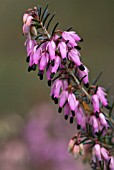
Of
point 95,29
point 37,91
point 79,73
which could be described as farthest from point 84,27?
point 79,73

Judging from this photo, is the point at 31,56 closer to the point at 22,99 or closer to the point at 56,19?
the point at 22,99

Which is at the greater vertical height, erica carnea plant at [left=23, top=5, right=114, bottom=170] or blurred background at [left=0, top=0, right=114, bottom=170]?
blurred background at [left=0, top=0, right=114, bottom=170]

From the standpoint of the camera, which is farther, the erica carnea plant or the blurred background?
the blurred background

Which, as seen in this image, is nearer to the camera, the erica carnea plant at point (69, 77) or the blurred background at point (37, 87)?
the erica carnea plant at point (69, 77)

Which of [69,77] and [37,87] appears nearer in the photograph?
[69,77]
